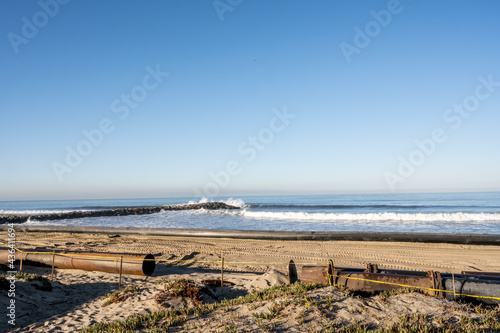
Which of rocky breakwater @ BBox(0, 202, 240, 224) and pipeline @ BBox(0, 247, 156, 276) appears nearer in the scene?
pipeline @ BBox(0, 247, 156, 276)

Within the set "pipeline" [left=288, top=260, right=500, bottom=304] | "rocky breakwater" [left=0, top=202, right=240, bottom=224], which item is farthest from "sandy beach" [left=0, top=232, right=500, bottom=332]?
"rocky breakwater" [left=0, top=202, right=240, bottom=224]

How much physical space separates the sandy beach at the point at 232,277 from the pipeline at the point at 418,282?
37 centimetres

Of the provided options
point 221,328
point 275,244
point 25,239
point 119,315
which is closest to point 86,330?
point 119,315

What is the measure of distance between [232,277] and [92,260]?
12.5ft

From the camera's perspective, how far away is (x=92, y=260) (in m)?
8.21

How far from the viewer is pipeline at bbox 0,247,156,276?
25.9 feet

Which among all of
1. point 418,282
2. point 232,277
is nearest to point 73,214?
point 232,277

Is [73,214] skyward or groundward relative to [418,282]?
groundward

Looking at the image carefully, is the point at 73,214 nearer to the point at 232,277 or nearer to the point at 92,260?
the point at 92,260

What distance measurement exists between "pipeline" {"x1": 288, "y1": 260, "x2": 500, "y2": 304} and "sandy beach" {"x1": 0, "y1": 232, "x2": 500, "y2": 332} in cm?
37

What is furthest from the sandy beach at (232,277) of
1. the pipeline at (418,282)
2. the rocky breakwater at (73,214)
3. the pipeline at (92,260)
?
the rocky breakwater at (73,214)

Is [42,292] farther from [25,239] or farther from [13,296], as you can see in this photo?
[25,239]

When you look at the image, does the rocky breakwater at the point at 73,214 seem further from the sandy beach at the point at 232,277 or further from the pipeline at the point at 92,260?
the pipeline at the point at 92,260

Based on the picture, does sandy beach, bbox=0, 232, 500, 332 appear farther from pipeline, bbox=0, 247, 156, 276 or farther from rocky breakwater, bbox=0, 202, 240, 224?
rocky breakwater, bbox=0, 202, 240, 224
